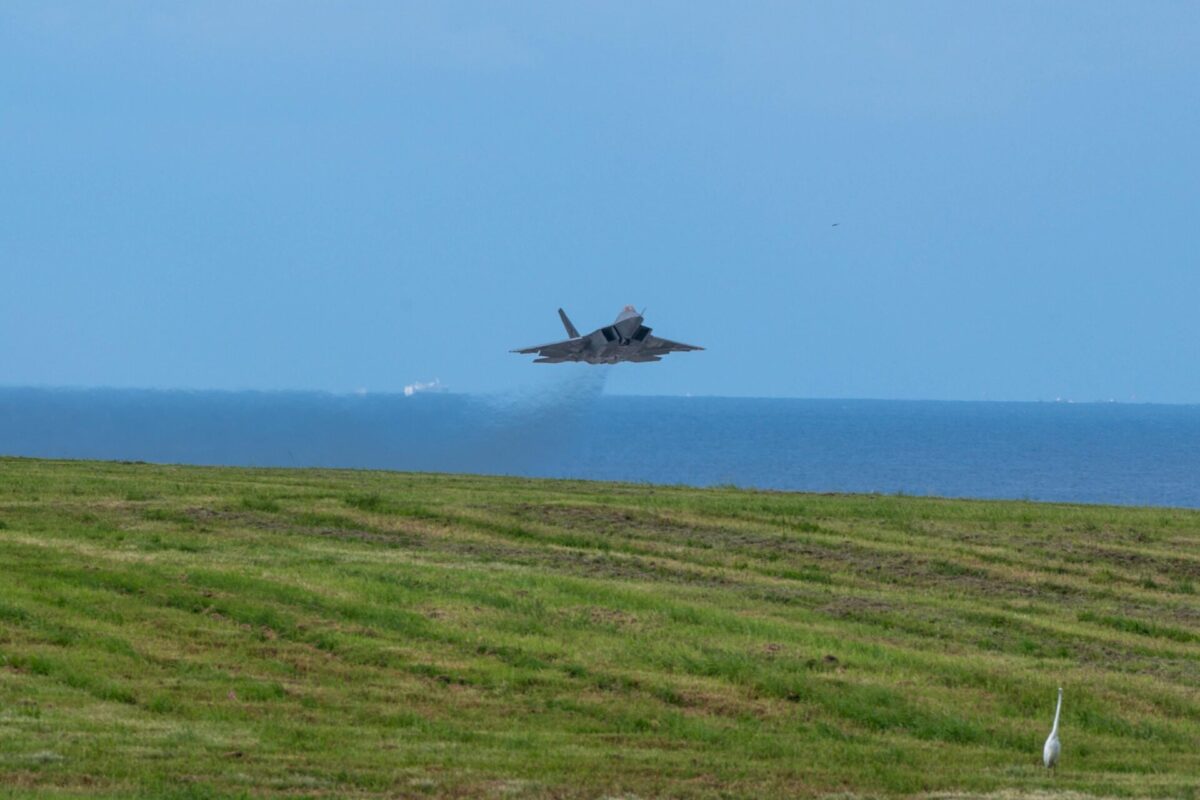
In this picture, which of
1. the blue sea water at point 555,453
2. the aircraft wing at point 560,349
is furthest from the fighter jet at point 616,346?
the blue sea water at point 555,453

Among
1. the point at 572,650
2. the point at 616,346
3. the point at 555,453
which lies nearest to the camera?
the point at 572,650

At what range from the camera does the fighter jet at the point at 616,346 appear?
51.5 meters

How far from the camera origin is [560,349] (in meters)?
53.1

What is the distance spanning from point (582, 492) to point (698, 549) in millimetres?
10584

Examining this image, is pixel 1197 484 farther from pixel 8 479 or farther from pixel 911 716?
pixel 911 716

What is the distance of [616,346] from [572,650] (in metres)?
31.8

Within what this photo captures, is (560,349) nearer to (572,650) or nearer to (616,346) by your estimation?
(616,346)

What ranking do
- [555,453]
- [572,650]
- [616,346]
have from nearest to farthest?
[572,650] < [616,346] < [555,453]

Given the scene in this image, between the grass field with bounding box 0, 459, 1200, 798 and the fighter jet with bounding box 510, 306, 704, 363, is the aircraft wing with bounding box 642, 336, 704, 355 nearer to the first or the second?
the fighter jet with bounding box 510, 306, 704, 363

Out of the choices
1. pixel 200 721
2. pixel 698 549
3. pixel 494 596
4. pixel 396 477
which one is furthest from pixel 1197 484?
pixel 200 721

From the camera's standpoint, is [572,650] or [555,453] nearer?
[572,650]

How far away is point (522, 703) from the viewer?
18.3 meters

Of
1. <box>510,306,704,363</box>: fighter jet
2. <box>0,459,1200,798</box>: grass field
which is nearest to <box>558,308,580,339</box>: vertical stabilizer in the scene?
<box>510,306,704,363</box>: fighter jet

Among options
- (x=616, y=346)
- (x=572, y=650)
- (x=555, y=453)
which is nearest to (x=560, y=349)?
(x=616, y=346)
